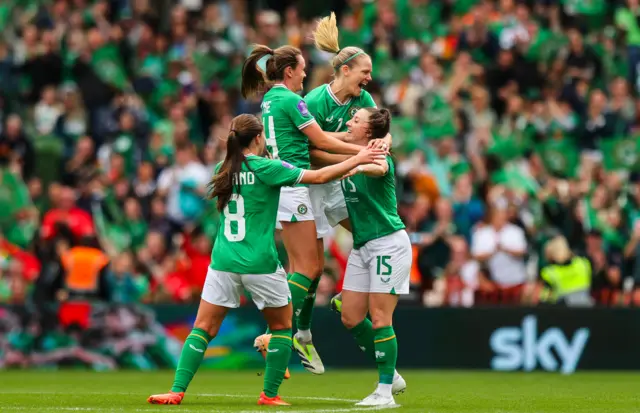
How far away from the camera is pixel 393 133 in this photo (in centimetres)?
2075

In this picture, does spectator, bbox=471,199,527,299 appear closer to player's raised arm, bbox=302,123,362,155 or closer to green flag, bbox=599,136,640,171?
green flag, bbox=599,136,640,171

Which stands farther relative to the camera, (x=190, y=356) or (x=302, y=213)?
(x=302, y=213)

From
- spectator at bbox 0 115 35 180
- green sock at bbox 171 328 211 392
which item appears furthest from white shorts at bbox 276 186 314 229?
spectator at bbox 0 115 35 180

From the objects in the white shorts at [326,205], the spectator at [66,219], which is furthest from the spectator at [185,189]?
the white shorts at [326,205]

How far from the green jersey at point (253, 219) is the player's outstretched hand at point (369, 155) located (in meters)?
0.53

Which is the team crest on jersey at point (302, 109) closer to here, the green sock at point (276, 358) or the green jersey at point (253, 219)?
the green jersey at point (253, 219)

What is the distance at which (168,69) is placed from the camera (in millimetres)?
22625

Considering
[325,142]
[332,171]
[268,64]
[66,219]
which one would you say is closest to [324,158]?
[325,142]

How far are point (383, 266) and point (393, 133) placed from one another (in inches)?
378

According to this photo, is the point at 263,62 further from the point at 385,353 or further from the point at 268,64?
the point at 385,353

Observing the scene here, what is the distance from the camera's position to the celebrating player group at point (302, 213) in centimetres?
1062

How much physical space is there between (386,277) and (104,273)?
8.10 meters

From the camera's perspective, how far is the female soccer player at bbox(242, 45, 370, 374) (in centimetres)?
1162

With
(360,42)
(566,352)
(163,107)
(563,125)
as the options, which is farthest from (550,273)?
(163,107)
